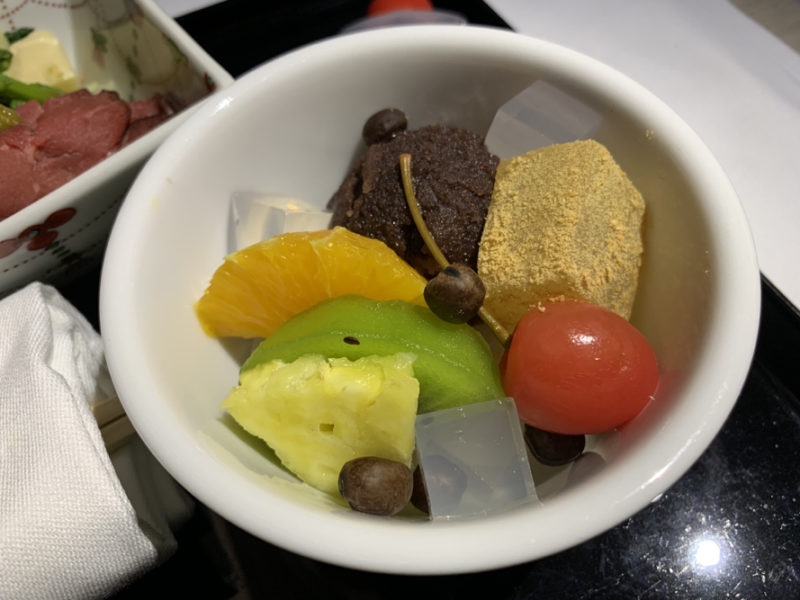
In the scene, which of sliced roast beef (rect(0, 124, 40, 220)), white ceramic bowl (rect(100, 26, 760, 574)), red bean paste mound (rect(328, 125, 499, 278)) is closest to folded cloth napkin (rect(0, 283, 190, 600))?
white ceramic bowl (rect(100, 26, 760, 574))

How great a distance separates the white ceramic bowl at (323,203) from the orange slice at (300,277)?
0.08 metres

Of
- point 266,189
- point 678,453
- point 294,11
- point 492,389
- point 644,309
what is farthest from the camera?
point 294,11

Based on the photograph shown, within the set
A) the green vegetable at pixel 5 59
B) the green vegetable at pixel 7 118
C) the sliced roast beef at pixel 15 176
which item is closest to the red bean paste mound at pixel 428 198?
the sliced roast beef at pixel 15 176

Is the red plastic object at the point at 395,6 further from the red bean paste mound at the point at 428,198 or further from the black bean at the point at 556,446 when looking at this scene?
the black bean at the point at 556,446

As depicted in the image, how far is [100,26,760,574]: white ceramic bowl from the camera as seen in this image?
1.86 feet

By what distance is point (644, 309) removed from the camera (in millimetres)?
805

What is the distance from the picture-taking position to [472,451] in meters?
0.65

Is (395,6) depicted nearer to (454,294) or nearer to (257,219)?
(257,219)

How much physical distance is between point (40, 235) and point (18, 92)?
0.43 metres

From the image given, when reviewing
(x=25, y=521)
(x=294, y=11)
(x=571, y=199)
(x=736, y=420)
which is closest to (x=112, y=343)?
(x=25, y=521)

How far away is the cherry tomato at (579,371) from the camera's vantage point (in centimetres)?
66

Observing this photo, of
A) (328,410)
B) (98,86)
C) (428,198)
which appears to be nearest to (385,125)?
(428,198)

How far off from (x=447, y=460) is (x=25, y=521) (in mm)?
463

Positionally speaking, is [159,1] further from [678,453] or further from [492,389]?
[678,453]
